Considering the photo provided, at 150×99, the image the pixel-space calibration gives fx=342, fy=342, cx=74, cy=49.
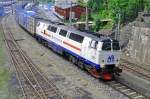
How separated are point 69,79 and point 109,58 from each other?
11.8ft

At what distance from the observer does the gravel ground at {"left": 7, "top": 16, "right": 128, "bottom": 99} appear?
77.4ft

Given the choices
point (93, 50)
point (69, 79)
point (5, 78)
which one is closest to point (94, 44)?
point (93, 50)

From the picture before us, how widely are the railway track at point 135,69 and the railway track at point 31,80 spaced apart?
8.11 metres

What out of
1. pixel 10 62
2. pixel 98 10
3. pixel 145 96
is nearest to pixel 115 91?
pixel 145 96

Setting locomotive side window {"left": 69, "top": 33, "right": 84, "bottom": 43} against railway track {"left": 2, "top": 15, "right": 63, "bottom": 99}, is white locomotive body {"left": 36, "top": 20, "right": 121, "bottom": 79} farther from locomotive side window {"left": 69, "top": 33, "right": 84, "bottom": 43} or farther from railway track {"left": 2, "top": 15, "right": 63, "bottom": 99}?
railway track {"left": 2, "top": 15, "right": 63, "bottom": 99}

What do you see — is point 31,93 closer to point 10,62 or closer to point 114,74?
point 114,74

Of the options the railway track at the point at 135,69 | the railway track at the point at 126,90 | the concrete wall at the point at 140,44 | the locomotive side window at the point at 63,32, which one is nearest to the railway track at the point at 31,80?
the locomotive side window at the point at 63,32

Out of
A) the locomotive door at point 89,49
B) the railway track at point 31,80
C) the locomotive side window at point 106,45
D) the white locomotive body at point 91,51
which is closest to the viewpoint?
→ the railway track at point 31,80

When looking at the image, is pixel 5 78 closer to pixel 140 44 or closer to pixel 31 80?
pixel 31 80

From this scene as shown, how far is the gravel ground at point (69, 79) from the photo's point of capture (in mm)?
23577

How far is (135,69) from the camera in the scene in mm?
31469

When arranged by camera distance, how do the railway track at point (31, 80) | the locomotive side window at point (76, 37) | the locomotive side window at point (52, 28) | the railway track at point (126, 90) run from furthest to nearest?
the locomotive side window at point (52, 28) < the locomotive side window at point (76, 37) < the railway track at point (126, 90) < the railway track at point (31, 80)

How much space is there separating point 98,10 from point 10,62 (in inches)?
1581

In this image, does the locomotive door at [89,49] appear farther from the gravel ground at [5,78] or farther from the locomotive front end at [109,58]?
the gravel ground at [5,78]
